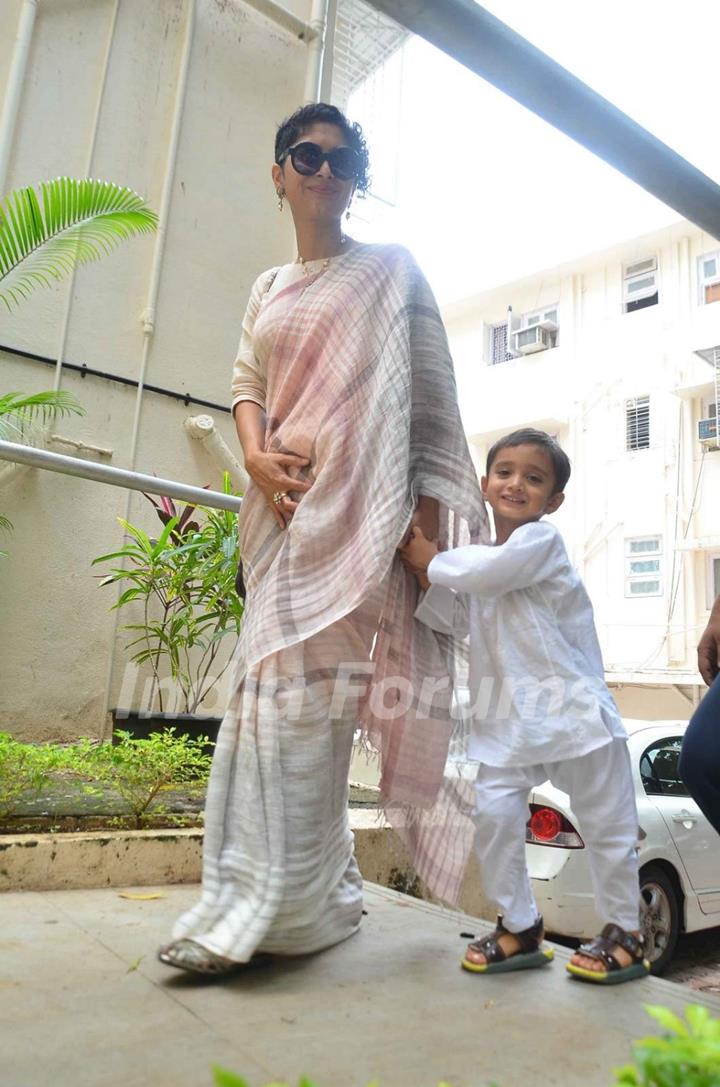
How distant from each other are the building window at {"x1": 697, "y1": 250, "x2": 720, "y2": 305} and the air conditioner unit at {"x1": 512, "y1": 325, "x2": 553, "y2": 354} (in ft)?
10.0

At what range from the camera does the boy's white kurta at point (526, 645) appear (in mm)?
1969

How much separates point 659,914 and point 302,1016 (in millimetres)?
4231

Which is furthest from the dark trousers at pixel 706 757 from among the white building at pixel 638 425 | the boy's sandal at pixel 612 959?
the white building at pixel 638 425

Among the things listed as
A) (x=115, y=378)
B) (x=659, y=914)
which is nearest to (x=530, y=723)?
(x=659, y=914)

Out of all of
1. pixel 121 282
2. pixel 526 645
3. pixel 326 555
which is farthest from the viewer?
pixel 121 282

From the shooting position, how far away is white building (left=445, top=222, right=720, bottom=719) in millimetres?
14531

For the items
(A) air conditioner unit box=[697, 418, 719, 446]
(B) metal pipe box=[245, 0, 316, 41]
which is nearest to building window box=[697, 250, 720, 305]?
(A) air conditioner unit box=[697, 418, 719, 446]

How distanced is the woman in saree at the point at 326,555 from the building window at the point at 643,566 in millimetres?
13751

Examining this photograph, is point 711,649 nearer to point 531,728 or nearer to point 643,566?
point 531,728

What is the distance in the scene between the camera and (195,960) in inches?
64.9

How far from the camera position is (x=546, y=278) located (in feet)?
57.3

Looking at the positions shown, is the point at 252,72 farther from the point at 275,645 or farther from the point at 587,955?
the point at 587,955

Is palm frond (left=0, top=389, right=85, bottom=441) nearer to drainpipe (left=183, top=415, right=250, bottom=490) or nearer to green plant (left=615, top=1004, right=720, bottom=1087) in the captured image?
drainpipe (left=183, top=415, right=250, bottom=490)

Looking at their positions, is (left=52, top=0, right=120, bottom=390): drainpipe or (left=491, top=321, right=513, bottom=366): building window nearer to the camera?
(left=52, top=0, right=120, bottom=390): drainpipe
